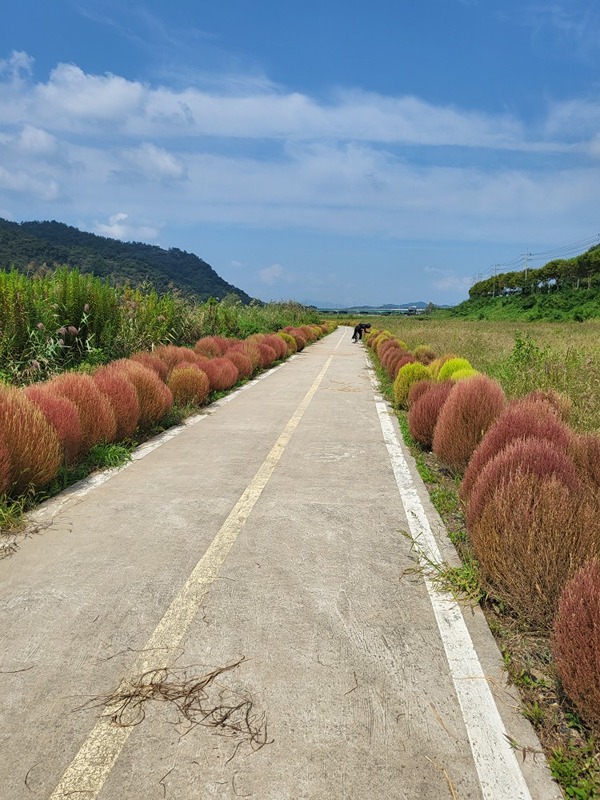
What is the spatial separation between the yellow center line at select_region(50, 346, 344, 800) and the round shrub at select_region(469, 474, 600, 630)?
1.85m

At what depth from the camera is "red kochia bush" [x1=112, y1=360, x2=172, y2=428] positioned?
8.45 meters

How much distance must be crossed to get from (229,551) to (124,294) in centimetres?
1186

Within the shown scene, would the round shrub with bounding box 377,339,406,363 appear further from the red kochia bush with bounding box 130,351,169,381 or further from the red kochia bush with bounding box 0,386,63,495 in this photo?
the red kochia bush with bounding box 0,386,63,495

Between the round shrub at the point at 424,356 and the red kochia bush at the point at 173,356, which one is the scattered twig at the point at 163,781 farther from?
the round shrub at the point at 424,356

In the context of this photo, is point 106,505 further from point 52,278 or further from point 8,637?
point 52,278

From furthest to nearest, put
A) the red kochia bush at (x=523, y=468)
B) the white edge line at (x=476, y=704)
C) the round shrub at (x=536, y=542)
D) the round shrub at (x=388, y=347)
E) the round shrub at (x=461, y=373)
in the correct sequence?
the round shrub at (x=388, y=347) → the round shrub at (x=461, y=373) → the red kochia bush at (x=523, y=468) → the round shrub at (x=536, y=542) → the white edge line at (x=476, y=704)

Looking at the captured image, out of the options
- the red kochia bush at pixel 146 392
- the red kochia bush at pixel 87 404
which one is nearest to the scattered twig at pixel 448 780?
the red kochia bush at pixel 87 404

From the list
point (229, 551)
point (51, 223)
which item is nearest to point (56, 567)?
point (229, 551)

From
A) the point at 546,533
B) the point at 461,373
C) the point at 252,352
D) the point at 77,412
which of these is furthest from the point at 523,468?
the point at 252,352

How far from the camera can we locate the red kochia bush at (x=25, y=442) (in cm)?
508

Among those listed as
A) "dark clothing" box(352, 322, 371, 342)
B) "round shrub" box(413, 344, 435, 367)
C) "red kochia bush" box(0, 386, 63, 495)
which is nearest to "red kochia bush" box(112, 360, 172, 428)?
"red kochia bush" box(0, 386, 63, 495)

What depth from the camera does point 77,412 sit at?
21.1 ft

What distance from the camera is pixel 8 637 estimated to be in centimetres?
311

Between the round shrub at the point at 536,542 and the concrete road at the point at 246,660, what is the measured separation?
0.32m
